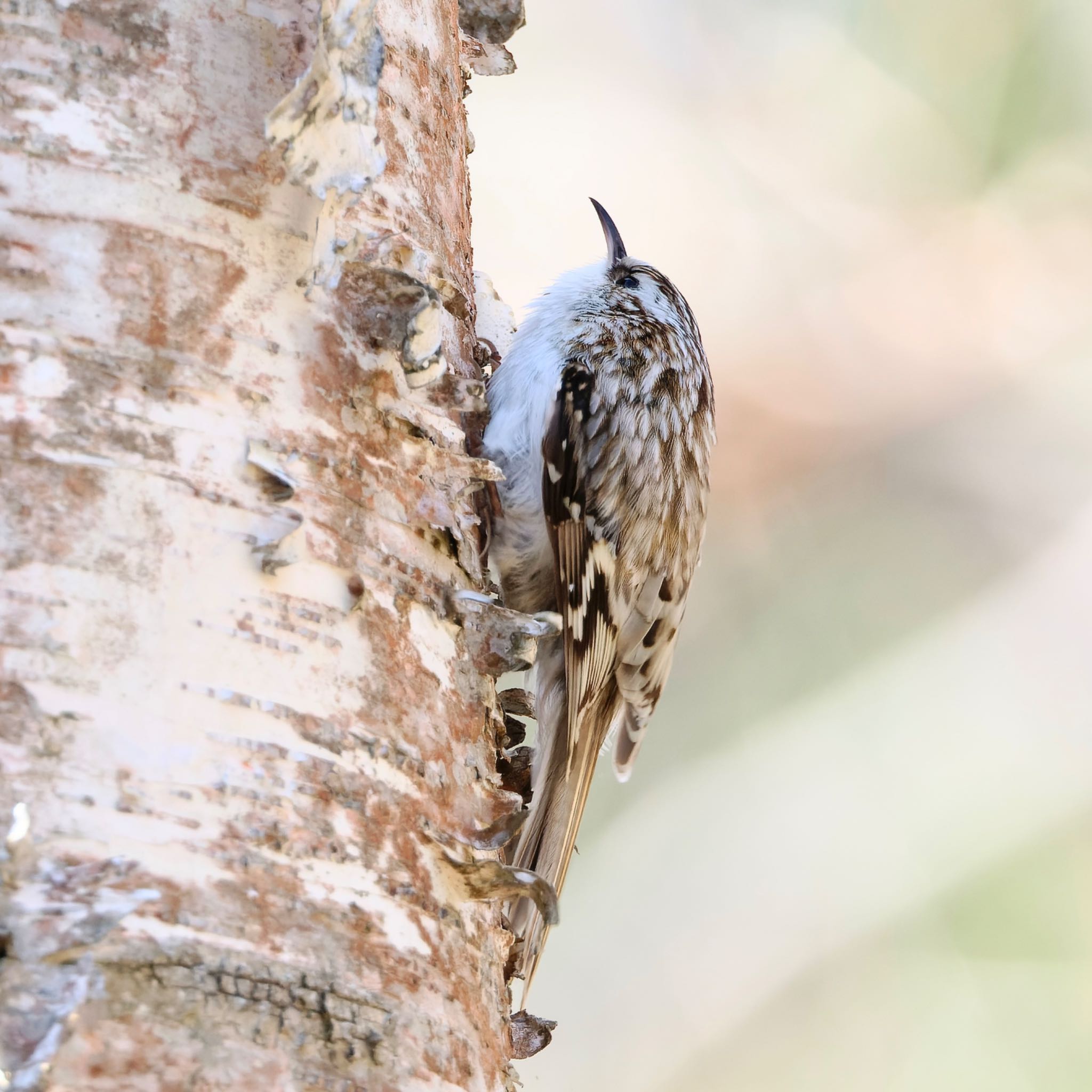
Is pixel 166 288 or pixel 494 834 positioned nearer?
pixel 166 288

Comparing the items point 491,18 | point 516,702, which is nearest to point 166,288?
point 516,702

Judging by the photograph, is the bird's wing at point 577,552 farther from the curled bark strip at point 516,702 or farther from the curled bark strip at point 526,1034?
the curled bark strip at point 526,1034

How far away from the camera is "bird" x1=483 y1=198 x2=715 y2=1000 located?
78.2 inches

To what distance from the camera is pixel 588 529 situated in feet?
6.71

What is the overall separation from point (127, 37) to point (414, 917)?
0.70 metres

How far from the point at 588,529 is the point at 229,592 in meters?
1.11

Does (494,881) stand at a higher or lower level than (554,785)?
lower

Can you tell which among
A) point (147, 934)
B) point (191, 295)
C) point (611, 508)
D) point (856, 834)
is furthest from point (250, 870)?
point (856, 834)

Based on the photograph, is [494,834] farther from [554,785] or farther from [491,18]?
[491,18]

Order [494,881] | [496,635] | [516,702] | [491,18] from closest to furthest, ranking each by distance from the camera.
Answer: [494,881] → [496,635] → [516,702] → [491,18]

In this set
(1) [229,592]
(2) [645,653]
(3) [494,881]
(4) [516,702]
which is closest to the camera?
(1) [229,592]

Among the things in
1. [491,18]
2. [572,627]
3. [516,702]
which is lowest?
[516,702]

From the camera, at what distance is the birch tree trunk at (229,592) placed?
842 mm

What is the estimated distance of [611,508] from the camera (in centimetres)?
207
